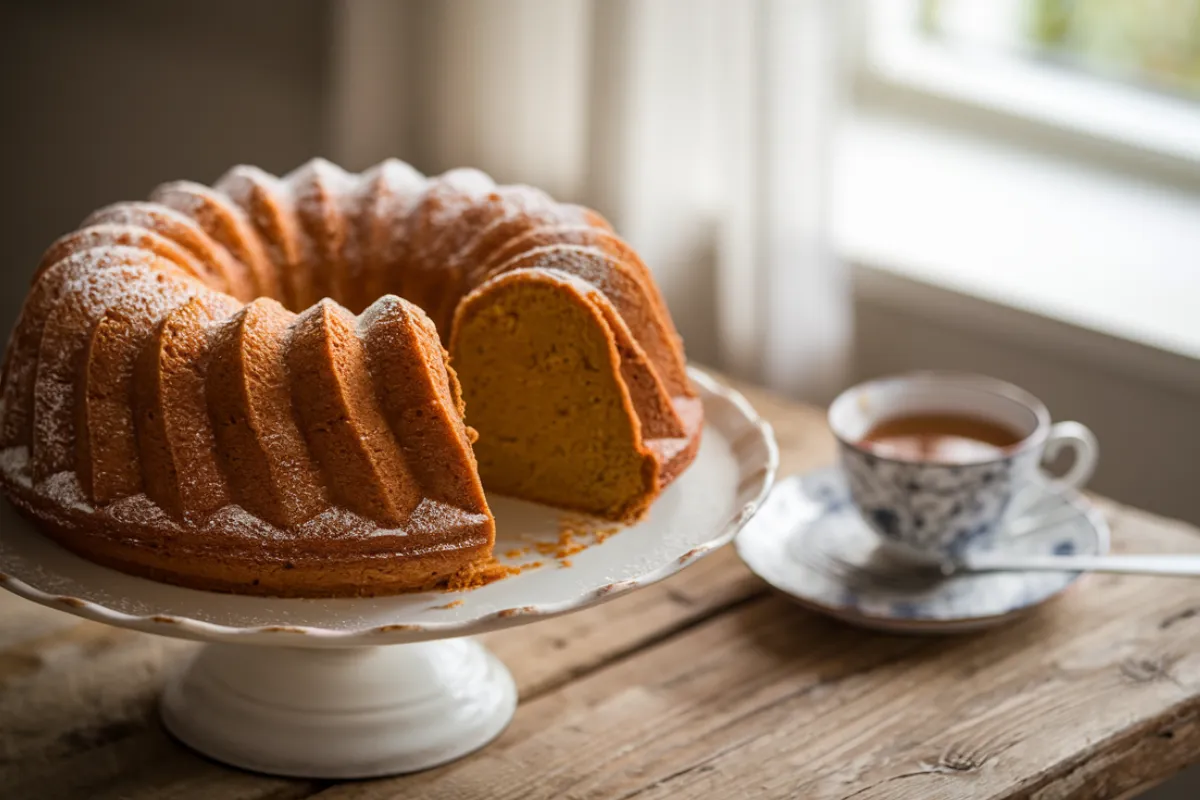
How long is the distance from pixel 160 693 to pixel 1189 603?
93 cm

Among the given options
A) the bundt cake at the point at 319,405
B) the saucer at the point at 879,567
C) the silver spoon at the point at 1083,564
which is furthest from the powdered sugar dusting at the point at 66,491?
the silver spoon at the point at 1083,564

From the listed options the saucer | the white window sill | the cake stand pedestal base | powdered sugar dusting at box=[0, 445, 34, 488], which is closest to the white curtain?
the white window sill

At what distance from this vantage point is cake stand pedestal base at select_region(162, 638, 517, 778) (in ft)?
3.76

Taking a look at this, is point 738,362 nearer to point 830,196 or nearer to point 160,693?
point 830,196

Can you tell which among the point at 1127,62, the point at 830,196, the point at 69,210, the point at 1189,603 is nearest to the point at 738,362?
the point at 830,196

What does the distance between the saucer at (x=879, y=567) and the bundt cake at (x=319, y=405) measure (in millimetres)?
209

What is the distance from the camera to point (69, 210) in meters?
3.34

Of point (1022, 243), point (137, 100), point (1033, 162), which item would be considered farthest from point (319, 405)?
point (137, 100)

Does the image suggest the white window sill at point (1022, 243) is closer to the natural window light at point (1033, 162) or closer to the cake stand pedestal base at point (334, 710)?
the natural window light at point (1033, 162)

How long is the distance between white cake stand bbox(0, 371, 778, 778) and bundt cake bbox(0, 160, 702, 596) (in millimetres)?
25

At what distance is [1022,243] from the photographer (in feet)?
7.21

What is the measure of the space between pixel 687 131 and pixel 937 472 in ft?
3.29

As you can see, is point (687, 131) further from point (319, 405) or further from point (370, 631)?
point (370, 631)

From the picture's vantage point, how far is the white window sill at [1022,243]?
2.01m
